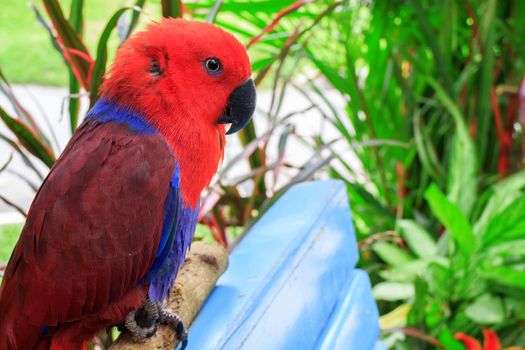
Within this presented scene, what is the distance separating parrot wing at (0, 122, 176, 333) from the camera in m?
0.62

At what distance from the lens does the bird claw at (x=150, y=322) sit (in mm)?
658

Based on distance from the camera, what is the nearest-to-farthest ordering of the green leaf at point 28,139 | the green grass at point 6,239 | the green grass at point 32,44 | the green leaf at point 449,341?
1. the green leaf at point 28,139
2. the green grass at point 6,239
3. the green leaf at point 449,341
4. the green grass at point 32,44

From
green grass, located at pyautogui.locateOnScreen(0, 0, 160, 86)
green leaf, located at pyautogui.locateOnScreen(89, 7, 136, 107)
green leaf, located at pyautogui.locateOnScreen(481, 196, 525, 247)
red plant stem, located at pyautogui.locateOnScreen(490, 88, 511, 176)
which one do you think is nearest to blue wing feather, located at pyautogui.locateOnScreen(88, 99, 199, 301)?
green leaf, located at pyautogui.locateOnScreen(89, 7, 136, 107)

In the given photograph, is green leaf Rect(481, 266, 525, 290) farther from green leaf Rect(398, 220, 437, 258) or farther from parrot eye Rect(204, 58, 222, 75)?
parrot eye Rect(204, 58, 222, 75)

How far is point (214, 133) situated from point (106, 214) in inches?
5.9

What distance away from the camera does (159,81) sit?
67 cm

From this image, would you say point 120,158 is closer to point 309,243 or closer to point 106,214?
point 106,214

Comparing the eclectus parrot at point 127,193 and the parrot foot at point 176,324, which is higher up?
the eclectus parrot at point 127,193

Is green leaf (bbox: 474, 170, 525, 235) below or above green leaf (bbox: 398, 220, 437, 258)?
above

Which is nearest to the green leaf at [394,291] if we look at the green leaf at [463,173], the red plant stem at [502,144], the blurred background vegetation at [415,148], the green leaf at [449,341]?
the blurred background vegetation at [415,148]

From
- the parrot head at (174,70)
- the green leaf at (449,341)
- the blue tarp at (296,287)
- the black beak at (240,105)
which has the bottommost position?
the green leaf at (449,341)

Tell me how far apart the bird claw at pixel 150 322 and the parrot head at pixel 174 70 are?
6.9 inches

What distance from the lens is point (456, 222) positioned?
1.20 meters

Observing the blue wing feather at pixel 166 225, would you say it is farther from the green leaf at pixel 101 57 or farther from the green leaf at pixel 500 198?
Result: the green leaf at pixel 500 198
